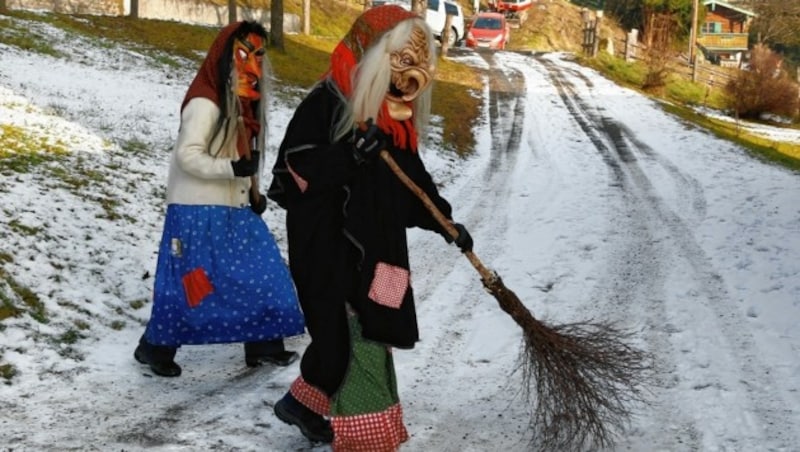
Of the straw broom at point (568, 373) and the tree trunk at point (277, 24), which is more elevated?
the tree trunk at point (277, 24)

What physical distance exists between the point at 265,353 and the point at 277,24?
1455 cm

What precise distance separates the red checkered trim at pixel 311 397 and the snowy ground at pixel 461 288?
22 cm

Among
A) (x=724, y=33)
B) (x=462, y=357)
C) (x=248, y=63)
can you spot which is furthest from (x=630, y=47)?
(x=248, y=63)

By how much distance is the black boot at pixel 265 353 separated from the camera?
459cm

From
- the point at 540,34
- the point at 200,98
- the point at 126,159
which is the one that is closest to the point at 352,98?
the point at 200,98

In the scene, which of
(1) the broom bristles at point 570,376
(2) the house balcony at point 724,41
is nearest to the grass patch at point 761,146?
(1) the broom bristles at point 570,376

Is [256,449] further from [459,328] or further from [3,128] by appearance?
[3,128]

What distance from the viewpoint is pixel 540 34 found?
4622 centimetres

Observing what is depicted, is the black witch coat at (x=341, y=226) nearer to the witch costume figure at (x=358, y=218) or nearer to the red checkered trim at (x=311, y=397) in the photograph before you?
the witch costume figure at (x=358, y=218)

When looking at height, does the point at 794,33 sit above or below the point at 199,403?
above

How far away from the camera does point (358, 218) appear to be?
10.7ft

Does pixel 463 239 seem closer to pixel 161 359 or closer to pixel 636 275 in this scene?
pixel 161 359

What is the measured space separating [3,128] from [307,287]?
6.04 meters

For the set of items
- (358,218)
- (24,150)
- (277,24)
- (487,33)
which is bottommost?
(24,150)
